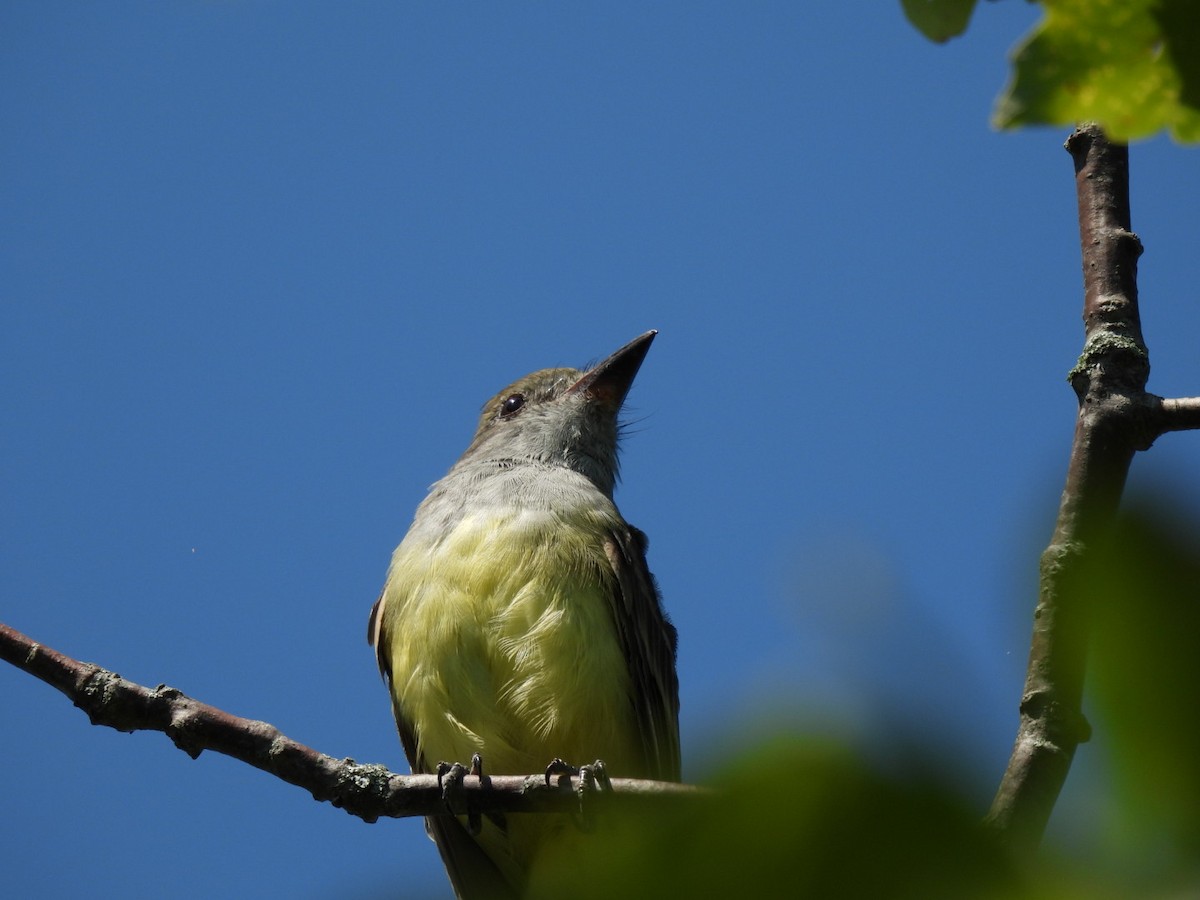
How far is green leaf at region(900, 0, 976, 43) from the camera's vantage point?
74.6 inches

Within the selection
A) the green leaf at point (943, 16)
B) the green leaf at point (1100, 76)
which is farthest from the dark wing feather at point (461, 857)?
the green leaf at point (1100, 76)

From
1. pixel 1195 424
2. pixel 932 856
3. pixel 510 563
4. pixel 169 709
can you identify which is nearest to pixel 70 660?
pixel 169 709

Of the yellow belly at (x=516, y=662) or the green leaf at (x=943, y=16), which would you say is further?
the yellow belly at (x=516, y=662)

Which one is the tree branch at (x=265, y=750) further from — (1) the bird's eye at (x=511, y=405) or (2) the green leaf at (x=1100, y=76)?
(1) the bird's eye at (x=511, y=405)

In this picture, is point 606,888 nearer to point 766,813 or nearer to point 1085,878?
point 766,813

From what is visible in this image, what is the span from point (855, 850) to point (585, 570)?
17.5 feet

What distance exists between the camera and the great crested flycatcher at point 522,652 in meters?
5.86

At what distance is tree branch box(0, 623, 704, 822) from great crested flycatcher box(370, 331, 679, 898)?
1.16 meters

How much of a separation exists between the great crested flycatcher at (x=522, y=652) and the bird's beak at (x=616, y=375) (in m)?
2.08

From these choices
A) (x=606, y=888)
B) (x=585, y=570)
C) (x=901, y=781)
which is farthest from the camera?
(x=585, y=570)

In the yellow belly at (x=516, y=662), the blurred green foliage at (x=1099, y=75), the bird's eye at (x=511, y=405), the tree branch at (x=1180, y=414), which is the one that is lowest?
the blurred green foliage at (x=1099, y=75)

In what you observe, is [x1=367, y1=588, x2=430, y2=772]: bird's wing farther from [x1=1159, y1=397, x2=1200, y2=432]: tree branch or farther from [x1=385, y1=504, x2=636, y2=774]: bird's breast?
[x1=1159, y1=397, x2=1200, y2=432]: tree branch

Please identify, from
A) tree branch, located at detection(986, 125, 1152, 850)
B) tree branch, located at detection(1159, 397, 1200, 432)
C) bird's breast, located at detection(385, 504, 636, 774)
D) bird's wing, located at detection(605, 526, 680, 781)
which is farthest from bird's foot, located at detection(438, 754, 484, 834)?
tree branch, located at detection(1159, 397, 1200, 432)

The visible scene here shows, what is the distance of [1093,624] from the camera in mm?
1009
